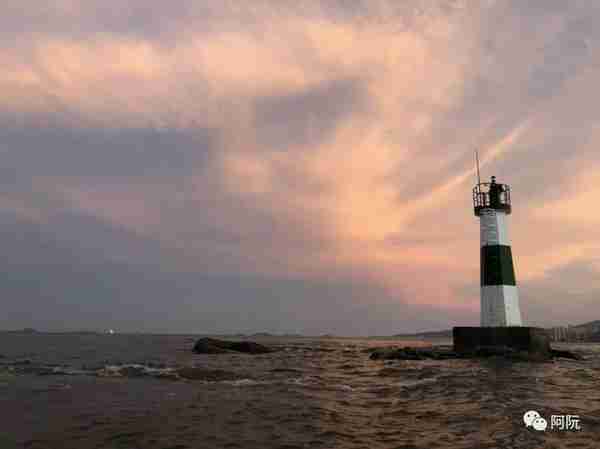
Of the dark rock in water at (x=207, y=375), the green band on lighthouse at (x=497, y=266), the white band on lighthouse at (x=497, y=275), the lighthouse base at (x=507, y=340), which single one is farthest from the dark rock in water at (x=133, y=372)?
the green band on lighthouse at (x=497, y=266)

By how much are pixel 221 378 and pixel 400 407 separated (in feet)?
31.0

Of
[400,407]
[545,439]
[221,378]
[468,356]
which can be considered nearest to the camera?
[545,439]

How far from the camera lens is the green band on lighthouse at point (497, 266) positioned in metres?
29.3

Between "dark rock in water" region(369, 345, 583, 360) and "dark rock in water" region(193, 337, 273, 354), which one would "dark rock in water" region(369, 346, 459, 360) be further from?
"dark rock in water" region(193, 337, 273, 354)

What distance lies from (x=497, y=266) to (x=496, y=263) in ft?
0.62

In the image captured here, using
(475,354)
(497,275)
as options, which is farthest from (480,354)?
(497,275)

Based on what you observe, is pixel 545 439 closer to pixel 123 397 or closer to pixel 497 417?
pixel 497 417

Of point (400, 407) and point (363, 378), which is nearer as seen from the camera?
point (400, 407)

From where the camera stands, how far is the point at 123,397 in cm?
1452

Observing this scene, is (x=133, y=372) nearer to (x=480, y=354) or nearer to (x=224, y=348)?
(x=480, y=354)

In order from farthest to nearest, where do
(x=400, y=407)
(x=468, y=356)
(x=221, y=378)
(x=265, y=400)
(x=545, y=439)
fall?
(x=468, y=356) < (x=221, y=378) < (x=265, y=400) < (x=400, y=407) < (x=545, y=439)

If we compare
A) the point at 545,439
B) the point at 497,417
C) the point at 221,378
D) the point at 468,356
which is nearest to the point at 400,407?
the point at 497,417

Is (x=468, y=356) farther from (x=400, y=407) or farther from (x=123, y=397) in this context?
(x=123, y=397)

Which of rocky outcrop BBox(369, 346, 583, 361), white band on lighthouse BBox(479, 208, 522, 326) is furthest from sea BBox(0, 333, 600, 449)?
white band on lighthouse BBox(479, 208, 522, 326)
